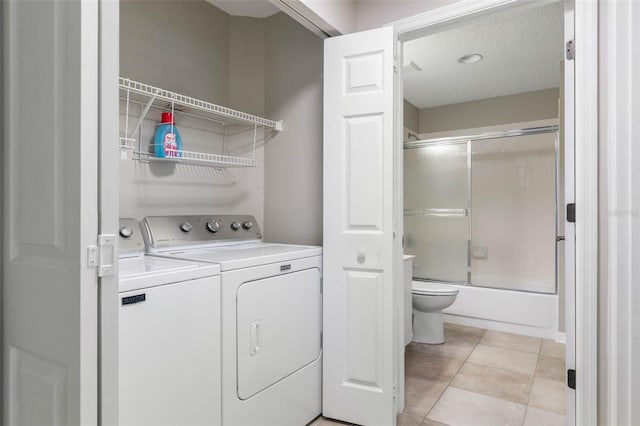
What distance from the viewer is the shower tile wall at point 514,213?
383cm

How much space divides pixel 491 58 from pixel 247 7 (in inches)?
84.0

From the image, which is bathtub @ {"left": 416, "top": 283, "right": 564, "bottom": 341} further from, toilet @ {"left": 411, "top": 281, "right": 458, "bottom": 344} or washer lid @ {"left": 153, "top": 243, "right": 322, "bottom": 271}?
washer lid @ {"left": 153, "top": 243, "right": 322, "bottom": 271}

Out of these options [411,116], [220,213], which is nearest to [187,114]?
[220,213]

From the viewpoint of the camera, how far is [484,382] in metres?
2.44

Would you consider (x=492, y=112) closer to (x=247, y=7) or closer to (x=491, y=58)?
(x=491, y=58)

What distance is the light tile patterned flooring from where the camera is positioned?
2033 millimetres

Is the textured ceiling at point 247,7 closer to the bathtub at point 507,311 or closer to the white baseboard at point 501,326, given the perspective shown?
the bathtub at point 507,311

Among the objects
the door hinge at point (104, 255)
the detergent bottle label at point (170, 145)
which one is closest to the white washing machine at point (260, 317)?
the detergent bottle label at point (170, 145)

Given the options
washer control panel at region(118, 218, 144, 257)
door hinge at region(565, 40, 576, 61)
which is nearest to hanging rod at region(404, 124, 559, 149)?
door hinge at region(565, 40, 576, 61)
